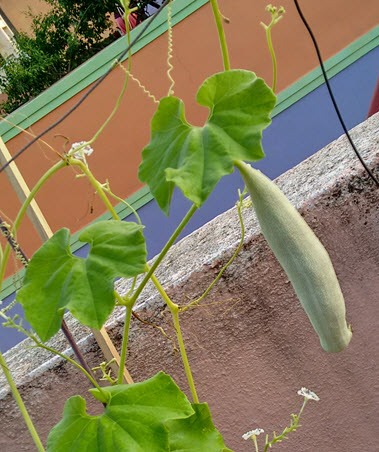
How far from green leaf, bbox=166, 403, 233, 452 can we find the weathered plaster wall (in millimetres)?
265

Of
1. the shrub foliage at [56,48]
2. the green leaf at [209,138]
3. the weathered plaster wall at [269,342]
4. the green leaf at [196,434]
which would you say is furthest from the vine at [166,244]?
the shrub foliage at [56,48]

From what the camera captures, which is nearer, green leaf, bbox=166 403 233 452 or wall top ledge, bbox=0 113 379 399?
green leaf, bbox=166 403 233 452

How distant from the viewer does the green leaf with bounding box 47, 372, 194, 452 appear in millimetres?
780

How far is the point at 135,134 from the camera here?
4.42 metres

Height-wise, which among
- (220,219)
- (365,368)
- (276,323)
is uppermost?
(220,219)

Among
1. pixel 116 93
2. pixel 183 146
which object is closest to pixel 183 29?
pixel 116 93

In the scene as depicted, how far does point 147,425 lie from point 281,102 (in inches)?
155

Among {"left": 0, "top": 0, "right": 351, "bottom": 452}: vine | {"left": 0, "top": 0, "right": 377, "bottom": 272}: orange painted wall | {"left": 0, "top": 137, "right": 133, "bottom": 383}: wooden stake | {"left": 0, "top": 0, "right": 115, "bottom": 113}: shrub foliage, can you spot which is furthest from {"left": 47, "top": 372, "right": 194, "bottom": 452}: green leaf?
{"left": 0, "top": 0, "right": 115, "bottom": 113}: shrub foliage

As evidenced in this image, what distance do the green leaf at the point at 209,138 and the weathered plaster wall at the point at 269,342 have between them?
458 millimetres

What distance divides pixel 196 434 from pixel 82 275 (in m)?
0.27

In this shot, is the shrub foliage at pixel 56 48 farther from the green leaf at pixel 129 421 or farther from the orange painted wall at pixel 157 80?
the green leaf at pixel 129 421

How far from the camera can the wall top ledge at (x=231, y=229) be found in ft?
3.80

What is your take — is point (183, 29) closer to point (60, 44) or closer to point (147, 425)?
point (60, 44)

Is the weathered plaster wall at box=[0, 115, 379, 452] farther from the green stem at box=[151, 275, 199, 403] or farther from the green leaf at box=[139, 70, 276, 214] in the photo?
the green leaf at box=[139, 70, 276, 214]
